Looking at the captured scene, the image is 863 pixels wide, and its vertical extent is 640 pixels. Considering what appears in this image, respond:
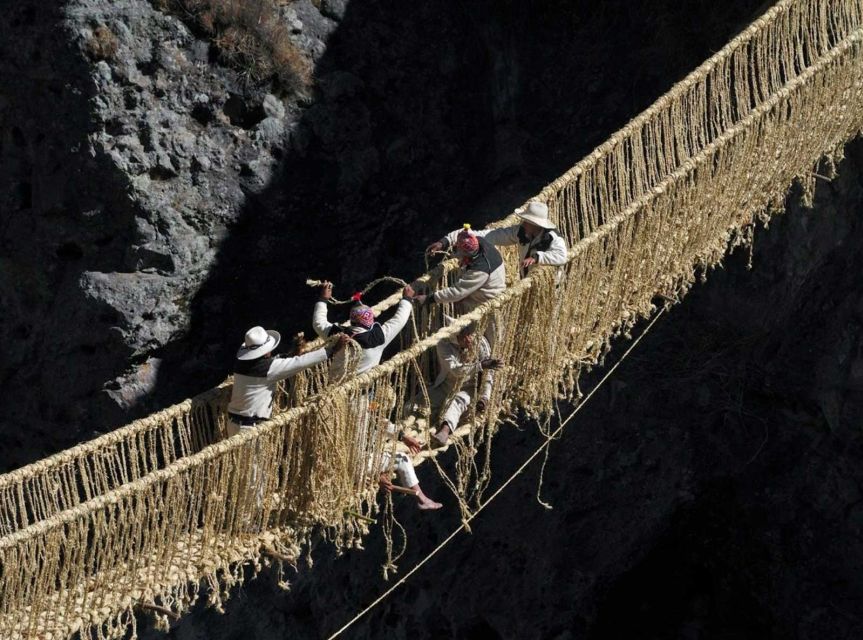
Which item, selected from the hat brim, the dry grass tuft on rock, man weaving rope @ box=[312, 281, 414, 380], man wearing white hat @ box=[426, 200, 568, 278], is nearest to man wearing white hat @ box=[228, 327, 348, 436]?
man weaving rope @ box=[312, 281, 414, 380]

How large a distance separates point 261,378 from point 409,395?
1.57m

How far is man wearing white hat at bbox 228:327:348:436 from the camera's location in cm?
734

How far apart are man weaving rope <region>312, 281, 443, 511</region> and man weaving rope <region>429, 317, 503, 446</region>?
0.92 ft

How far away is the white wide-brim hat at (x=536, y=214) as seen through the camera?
8.09 meters

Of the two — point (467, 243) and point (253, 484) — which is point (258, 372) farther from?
point (467, 243)

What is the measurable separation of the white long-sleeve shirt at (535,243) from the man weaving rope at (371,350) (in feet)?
2.88

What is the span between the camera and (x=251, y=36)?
1088cm

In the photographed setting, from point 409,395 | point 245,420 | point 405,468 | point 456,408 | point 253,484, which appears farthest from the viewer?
point 409,395

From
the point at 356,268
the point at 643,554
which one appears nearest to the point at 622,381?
the point at 643,554

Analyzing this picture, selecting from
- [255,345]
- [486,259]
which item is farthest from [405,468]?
[486,259]

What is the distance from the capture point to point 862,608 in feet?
39.7

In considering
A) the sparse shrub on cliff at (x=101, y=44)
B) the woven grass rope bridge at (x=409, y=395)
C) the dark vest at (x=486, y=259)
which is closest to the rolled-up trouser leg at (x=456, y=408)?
the woven grass rope bridge at (x=409, y=395)

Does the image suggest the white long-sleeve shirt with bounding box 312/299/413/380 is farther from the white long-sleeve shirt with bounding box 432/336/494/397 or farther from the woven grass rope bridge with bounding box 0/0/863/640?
the white long-sleeve shirt with bounding box 432/336/494/397

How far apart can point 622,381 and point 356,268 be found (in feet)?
9.87
